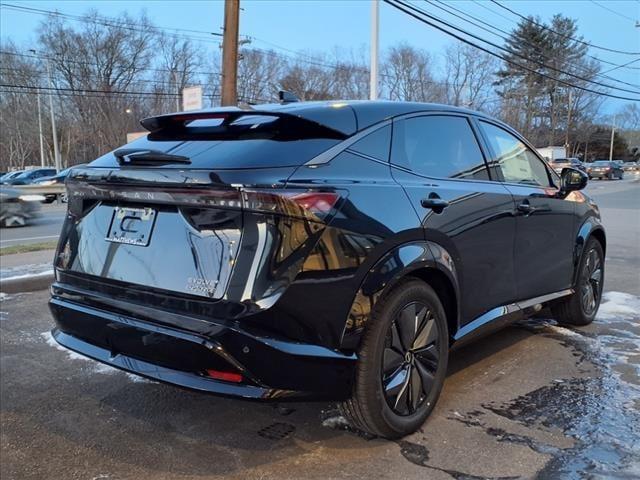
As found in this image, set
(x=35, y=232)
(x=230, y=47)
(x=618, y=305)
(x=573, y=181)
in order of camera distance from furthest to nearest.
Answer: (x=35, y=232) < (x=230, y=47) < (x=618, y=305) < (x=573, y=181)

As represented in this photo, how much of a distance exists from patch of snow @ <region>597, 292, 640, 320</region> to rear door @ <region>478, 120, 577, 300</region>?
4.05 ft

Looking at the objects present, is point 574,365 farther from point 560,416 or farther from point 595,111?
point 595,111

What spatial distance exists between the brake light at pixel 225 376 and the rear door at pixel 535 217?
88.2 inches

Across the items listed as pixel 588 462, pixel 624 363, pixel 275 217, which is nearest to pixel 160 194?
pixel 275 217

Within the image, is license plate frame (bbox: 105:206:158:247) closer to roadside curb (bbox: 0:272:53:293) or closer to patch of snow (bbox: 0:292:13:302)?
patch of snow (bbox: 0:292:13:302)

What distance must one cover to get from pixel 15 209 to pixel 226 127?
47.8 ft

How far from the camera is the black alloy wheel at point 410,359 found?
2.90 metres

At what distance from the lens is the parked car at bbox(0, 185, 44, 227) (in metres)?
15.2

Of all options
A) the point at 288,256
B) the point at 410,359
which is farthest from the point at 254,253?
the point at 410,359

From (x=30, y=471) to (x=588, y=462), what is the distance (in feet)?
A: 8.90

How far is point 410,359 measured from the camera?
9.98 ft

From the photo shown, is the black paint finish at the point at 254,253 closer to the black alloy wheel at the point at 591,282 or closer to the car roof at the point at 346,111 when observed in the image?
the car roof at the point at 346,111

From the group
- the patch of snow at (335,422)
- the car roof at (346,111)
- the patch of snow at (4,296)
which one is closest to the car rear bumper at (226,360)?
the patch of snow at (335,422)

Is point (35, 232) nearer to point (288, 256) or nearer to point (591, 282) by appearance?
point (591, 282)
